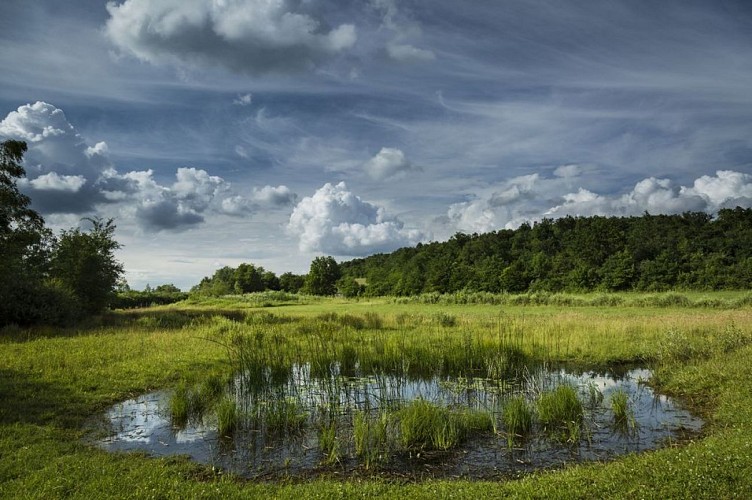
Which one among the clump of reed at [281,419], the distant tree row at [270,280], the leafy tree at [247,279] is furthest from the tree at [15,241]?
the leafy tree at [247,279]

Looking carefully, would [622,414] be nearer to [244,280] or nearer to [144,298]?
[144,298]

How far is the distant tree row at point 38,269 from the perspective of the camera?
2392cm

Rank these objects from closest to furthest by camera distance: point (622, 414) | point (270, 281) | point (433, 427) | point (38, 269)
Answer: point (433, 427) < point (622, 414) < point (38, 269) < point (270, 281)

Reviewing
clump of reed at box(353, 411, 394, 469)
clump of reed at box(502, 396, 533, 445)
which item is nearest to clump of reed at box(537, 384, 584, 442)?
clump of reed at box(502, 396, 533, 445)

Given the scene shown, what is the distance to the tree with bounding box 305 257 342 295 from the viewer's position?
104188mm

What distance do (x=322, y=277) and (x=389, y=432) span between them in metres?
96.5

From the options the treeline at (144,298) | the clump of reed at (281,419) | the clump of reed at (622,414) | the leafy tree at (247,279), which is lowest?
the clump of reed at (622,414)

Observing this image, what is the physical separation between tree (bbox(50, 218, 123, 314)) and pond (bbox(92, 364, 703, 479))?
81.2ft

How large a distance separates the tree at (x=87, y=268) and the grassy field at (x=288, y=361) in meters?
7.41

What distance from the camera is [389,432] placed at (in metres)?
9.43

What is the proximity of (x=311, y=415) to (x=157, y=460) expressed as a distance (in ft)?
12.1

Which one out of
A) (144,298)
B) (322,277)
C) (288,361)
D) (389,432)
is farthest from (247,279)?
(389,432)

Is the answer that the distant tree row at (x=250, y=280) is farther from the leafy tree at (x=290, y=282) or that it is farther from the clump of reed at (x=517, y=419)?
the clump of reed at (x=517, y=419)

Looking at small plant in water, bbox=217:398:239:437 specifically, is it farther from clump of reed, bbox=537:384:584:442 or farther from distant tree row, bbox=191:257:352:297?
distant tree row, bbox=191:257:352:297
